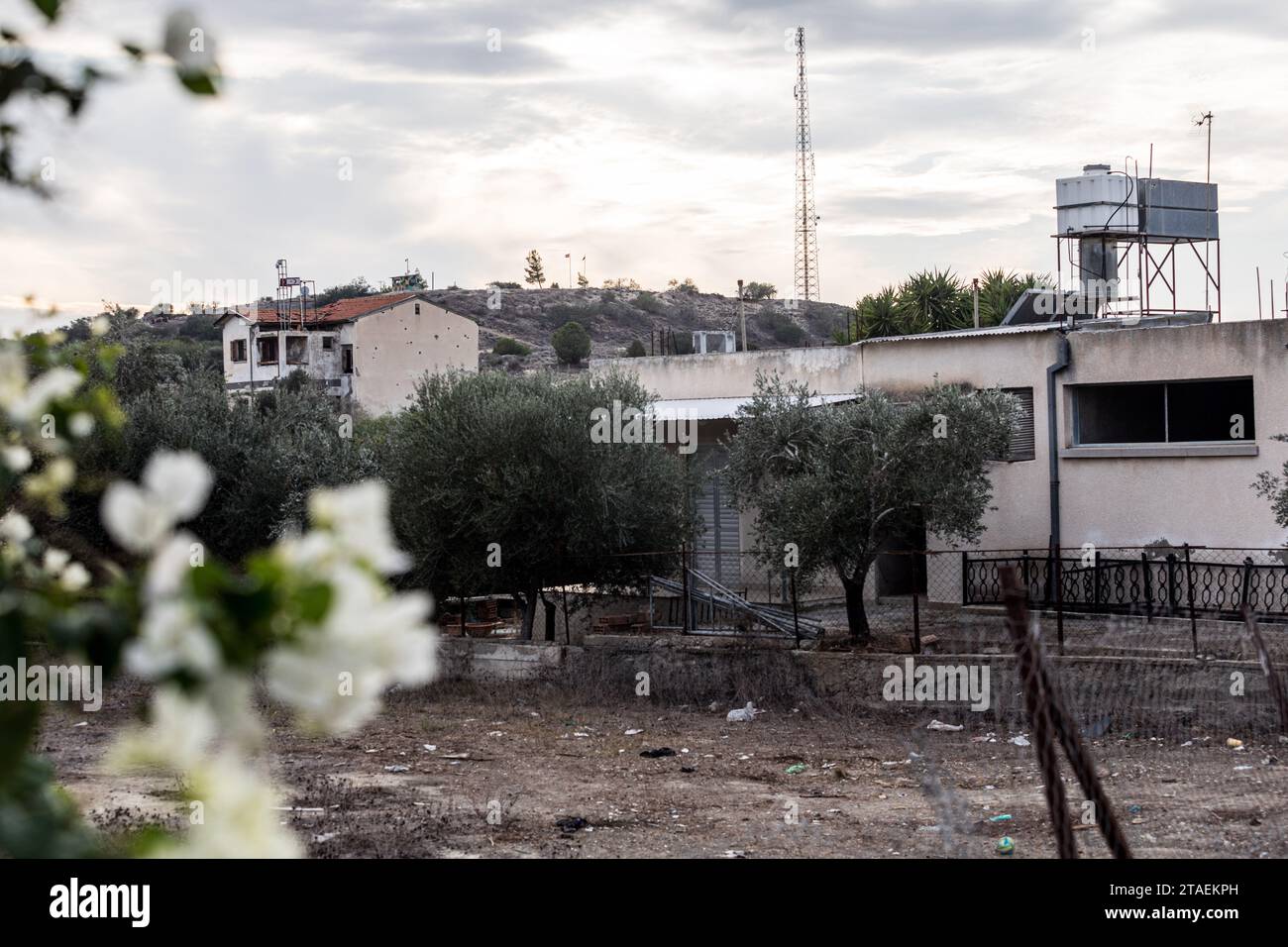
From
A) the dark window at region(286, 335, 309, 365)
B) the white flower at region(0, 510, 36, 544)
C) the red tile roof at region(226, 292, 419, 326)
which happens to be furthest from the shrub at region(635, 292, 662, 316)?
the white flower at region(0, 510, 36, 544)

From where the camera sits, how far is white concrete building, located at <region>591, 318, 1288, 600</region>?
20.6 m

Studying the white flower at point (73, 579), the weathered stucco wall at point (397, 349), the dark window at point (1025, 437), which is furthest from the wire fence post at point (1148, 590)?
the weathered stucco wall at point (397, 349)

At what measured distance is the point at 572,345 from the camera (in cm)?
7644

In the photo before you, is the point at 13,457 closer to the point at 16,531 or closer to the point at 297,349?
the point at 16,531

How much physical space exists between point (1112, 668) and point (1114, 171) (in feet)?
44.8

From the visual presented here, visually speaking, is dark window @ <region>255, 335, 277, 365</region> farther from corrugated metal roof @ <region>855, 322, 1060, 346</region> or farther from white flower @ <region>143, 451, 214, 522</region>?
white flower @ <region>143, 451, 214, 522</region>

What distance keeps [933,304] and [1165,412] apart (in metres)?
19.9

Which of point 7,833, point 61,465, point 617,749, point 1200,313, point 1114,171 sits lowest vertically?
point 617,749

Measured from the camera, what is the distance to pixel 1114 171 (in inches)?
1014

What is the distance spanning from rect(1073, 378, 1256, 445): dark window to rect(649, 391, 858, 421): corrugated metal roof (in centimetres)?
419

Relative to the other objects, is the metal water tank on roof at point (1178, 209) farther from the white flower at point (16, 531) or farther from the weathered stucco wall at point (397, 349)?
the weathered stucco wall at point (397, 349)

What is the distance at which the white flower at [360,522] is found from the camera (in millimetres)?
1397
